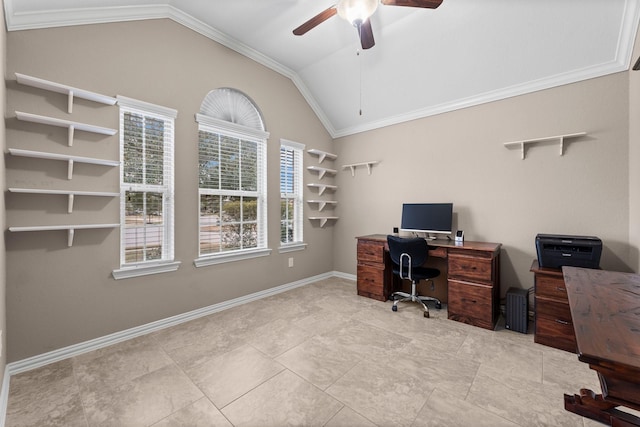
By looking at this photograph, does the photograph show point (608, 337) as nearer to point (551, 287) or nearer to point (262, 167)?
point (551, 287)

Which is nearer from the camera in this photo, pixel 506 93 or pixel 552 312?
pixel 552 312

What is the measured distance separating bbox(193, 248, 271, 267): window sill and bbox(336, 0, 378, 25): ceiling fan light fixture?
2.65m

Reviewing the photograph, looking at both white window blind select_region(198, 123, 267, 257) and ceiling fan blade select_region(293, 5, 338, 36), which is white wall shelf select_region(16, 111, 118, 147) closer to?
white window blind select_region(198, 123, 267, 257)

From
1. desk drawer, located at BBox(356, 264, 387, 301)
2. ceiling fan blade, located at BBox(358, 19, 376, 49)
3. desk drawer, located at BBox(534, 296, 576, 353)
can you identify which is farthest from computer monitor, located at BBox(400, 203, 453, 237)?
ceiling fan blade, located at BBox(358, 19, 376, 49)

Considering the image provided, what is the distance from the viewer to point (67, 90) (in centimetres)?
205

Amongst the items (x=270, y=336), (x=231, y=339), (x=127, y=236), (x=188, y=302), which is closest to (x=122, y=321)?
(x=188, y=302)

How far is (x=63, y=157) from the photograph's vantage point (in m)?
1.99

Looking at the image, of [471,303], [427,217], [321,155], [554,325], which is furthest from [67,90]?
[554,325]

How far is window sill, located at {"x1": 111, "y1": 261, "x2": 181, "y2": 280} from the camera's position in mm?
2363

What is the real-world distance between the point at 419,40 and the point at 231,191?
2787 millimetres

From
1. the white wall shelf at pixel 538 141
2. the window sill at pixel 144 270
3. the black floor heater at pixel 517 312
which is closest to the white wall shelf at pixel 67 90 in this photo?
the window sill at pixel 144 270

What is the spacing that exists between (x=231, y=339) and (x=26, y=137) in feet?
7.46

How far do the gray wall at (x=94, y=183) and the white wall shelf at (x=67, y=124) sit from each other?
0.07 metres

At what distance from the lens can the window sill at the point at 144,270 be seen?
236 centimetres
